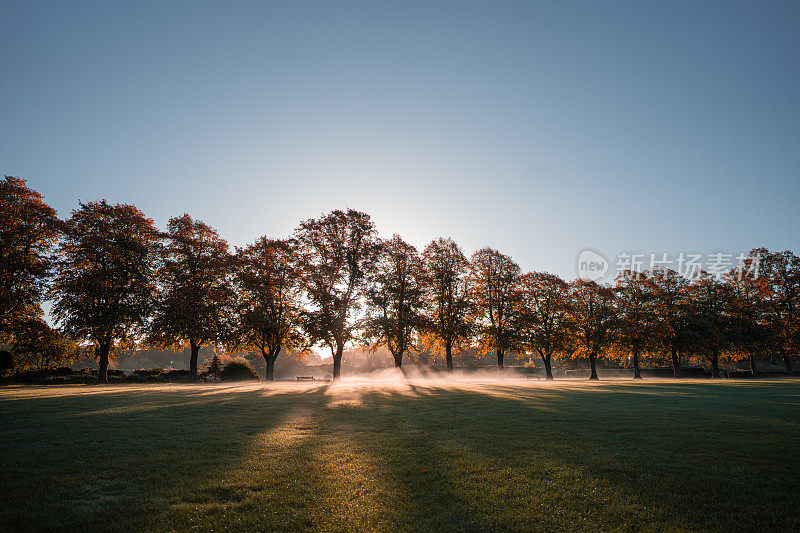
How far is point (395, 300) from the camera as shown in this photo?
44625 mm

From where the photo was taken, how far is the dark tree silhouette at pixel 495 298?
5034cm

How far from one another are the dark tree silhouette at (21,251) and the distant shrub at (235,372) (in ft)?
60.8

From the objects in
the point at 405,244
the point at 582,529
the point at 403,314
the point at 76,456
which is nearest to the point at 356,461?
the point at 582,529

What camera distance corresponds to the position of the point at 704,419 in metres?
12.1

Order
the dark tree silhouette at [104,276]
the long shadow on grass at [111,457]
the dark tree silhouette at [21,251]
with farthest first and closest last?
the dark tree silhouette at [104,276] → the dark tree silhouette at [21,251] → the long shadow on grass at [111,457]

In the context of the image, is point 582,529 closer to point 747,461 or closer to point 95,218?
point 747,461

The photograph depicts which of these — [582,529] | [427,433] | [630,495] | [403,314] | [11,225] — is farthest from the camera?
[403,314]

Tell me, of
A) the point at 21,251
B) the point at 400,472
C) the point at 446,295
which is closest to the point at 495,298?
the point at 446,295

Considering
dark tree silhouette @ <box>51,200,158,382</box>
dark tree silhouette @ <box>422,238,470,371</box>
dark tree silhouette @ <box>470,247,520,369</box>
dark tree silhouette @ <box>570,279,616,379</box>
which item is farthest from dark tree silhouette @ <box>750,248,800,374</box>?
dark tree silhouette @ <box>51,200,158,382</box>

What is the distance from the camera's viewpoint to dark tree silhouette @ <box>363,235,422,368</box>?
42.9 metres

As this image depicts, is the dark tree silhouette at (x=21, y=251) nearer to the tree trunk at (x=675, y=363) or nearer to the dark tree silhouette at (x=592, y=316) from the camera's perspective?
the dark tree silhouette at (x=592, y=316)

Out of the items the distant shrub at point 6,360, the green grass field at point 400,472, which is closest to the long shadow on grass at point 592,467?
the green grass field at point 400,472

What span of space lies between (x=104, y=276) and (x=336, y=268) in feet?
79.5

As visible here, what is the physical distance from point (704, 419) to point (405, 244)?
3700 centimetres
